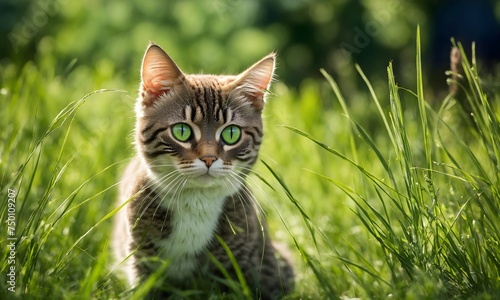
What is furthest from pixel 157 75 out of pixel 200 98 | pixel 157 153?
pixel 157 153

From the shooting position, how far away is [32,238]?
1851mm

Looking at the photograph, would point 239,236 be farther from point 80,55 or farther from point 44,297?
point 80,55

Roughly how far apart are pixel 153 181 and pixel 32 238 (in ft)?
1.54

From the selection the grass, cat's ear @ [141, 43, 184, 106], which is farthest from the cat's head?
the grass

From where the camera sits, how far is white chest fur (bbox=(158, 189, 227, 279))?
2160mm

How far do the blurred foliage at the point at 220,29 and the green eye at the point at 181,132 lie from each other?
9.99 ft

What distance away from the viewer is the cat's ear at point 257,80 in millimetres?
2236

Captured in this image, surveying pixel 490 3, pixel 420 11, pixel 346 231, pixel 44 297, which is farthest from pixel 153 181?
pixel 420 11

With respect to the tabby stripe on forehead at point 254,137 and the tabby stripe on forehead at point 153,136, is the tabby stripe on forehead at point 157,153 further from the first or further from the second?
the tabby stripe on forehead at point 254,137

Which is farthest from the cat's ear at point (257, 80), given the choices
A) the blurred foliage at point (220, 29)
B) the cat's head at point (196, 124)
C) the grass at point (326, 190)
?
the blurred foliage at point (220, 29)

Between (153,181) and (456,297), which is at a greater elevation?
(153,181)

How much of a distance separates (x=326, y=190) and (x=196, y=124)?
Answer: 1.28 m

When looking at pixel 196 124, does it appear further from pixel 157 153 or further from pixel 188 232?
pixel 188 232

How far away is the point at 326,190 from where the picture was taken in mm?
3254
